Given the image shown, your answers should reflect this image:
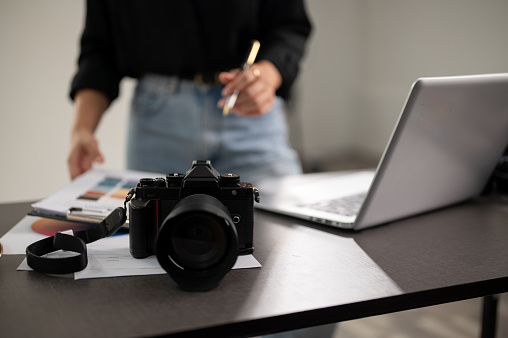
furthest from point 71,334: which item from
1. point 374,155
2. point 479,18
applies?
point 374,155

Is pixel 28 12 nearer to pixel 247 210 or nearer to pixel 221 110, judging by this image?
pixel 221 110

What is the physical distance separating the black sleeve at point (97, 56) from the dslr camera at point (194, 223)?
0.65 m

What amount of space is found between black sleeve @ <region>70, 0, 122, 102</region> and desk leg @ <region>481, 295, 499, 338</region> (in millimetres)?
905

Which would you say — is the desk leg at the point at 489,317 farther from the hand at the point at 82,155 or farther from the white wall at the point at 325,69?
the white wall at the point at 325,69

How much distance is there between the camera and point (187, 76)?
1.27m

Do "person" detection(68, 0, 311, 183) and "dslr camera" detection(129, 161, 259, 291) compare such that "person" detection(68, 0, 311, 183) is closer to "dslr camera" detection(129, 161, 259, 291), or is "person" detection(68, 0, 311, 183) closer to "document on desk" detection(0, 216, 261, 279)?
"document on desk" detection(0, 216, 261, 279)

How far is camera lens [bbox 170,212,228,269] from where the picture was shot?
0.62 metres

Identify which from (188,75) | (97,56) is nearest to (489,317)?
(188,75)

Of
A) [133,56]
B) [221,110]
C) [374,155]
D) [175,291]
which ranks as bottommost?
[374,155]

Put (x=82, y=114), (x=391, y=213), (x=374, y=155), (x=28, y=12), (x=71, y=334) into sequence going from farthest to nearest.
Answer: (x=374, y=155)
(x=28, y=12)
(x=82, y=114)
(x=391, y=213)
(x=71, y=334)

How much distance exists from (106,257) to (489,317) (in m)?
0.67

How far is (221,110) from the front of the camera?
4.13 feet

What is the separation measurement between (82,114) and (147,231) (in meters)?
0.61

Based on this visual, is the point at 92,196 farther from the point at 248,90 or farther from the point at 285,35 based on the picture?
the point at 285,35
